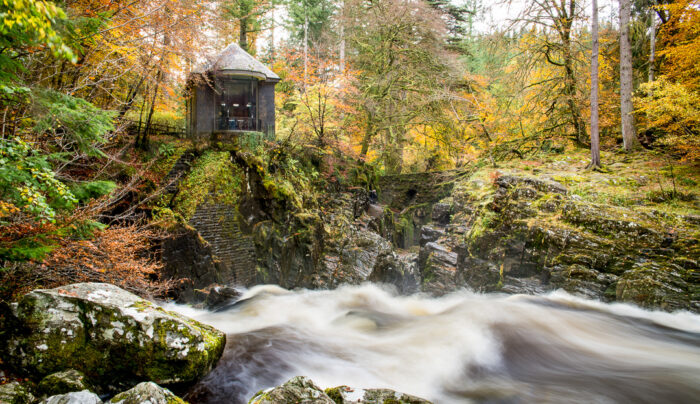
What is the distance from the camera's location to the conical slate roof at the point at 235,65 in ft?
42.9

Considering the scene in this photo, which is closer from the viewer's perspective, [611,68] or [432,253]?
[432,253]

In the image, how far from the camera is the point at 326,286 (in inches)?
412

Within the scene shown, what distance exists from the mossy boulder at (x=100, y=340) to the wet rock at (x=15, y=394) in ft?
1.82

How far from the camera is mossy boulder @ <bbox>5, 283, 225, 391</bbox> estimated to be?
3.92m

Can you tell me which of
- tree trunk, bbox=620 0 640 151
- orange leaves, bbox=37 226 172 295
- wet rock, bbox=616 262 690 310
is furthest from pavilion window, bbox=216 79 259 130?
wet rock, bbox=616 262 690 310

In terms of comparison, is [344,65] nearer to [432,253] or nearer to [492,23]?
[492,23]

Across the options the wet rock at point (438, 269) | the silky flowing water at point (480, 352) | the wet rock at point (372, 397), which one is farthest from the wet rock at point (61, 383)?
the wet rock at point (438, 269)

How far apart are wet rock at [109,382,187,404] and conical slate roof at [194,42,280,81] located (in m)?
12.4

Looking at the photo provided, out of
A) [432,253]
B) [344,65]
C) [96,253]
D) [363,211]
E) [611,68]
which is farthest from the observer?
[344,65]

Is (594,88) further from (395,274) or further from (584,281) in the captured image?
(395,274)

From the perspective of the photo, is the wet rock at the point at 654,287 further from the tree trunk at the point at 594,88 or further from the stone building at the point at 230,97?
the stone building at the point at 230,97

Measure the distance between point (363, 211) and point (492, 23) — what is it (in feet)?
27.7

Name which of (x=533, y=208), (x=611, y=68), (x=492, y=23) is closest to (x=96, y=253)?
(x=533, y=208)

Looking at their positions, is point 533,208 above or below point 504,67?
below
